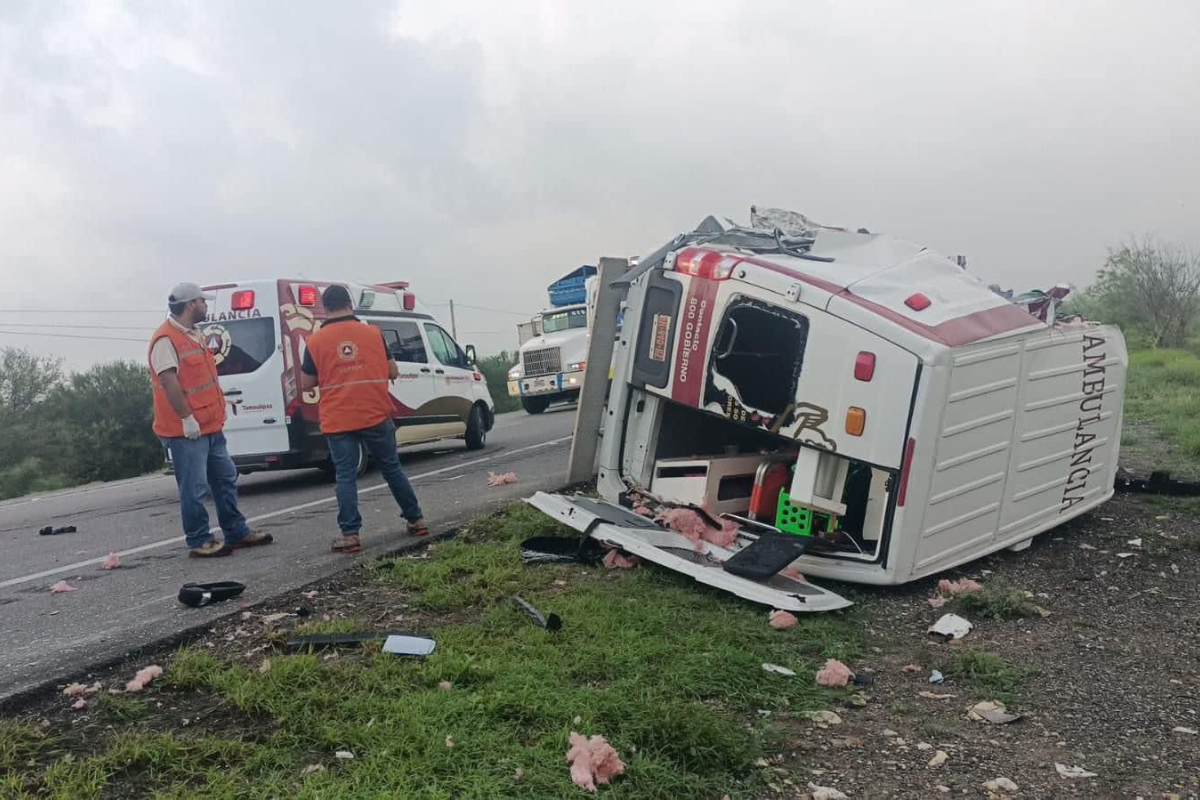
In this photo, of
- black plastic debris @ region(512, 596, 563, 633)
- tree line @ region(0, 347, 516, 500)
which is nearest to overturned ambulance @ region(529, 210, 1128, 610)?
black plastic debris @ region(512, 596, 563, 633)

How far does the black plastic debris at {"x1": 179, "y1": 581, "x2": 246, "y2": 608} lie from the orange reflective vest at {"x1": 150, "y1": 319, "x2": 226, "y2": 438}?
167 cm

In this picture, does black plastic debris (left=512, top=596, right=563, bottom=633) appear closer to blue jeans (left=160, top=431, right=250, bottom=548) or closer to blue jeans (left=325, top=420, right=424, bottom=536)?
blue jeans (left=325, top=420, right=424, bottom=536)

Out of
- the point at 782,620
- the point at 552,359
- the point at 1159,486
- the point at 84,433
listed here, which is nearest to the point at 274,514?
the point at 782,620

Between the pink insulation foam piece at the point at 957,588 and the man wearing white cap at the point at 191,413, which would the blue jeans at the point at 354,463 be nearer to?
the man wearing white cap at the point at 191,413

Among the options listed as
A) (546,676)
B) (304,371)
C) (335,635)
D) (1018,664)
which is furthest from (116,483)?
(1018,664)

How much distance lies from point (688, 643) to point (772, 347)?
2634mm

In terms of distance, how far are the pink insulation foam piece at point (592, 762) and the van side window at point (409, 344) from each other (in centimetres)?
855

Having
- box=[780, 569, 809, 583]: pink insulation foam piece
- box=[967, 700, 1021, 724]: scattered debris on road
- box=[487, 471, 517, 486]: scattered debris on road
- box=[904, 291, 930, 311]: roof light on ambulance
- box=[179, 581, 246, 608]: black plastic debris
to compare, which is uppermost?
box=[904, 291, 930, 311]: roof light on ambulance

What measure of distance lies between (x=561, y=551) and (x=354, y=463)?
1608mm

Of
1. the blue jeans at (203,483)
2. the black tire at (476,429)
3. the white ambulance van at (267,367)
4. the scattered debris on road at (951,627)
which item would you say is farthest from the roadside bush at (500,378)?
the scattered debris on road at (951,627)

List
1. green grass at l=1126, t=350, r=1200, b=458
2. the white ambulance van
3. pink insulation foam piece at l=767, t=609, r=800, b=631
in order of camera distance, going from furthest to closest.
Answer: green grass at l=1126, t=350, r=1200, b=458 < the white ambulance van < pink insulation foam piece at l=767, t=609, r=800, b=631

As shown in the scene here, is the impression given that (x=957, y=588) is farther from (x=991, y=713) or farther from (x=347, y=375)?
(x=347, y=375)

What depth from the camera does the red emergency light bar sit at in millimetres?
5734

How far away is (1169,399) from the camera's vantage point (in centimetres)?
1468
